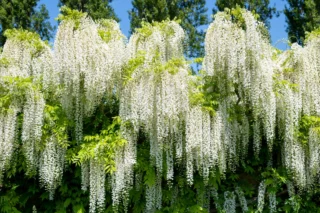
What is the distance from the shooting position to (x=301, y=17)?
14766mm

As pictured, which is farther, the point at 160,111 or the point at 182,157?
the point at 182,157

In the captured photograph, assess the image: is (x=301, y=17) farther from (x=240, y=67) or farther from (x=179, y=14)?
(x=240, y=67)

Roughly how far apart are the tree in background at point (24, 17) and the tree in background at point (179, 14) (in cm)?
273

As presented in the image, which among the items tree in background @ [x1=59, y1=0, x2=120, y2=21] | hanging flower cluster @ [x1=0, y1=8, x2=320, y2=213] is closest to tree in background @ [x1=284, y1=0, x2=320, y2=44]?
tree in background @ [x1=59, y1=0, x2=120, y2=21]

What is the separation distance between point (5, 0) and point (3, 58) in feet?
27.7

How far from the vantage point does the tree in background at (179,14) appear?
1559cm

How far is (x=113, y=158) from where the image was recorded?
671 cm

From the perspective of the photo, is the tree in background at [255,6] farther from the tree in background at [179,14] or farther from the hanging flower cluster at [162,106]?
the hanging flower cluster at [162,106]

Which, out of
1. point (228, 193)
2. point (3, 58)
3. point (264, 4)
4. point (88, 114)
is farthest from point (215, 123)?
point (264, 4)

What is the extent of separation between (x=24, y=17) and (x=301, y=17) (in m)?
8.36

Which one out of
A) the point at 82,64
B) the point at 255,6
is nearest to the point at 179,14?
the point at 255,6

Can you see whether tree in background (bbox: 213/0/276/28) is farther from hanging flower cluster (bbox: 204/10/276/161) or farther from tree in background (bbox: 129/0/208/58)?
hanging flower cluster (bbox: 204/10/276/161)

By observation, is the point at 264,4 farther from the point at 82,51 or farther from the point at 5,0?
the point at 82,51

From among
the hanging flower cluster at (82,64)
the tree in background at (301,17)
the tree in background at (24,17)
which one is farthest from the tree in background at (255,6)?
the hanging flower cluster at (82,64)
